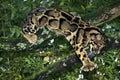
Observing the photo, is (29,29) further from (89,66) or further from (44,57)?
(89,66)

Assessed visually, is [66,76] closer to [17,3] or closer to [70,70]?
[70,70]

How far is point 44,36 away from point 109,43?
942mm

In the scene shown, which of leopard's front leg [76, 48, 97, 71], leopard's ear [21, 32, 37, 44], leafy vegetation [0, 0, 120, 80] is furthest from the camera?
leopard's ear [21, 32, 37, 44]

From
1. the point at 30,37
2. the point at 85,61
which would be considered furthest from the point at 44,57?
the point at 85,61

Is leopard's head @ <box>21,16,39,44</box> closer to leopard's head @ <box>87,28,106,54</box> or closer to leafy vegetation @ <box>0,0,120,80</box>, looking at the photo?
leafy vegetation @ <box>0,0,120,80</box>

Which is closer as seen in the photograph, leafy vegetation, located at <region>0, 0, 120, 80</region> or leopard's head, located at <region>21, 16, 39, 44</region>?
leafy vegetation, located at <region>0, 0, 120, 80</region>

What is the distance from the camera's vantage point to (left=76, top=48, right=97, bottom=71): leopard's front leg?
12.6 ft

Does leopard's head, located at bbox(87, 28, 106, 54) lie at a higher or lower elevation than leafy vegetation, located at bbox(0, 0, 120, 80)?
higher

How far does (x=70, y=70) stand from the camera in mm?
4227

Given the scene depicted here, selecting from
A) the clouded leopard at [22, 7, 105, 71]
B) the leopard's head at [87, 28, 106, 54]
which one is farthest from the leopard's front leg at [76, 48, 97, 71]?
the leopard's head at [87, 28, 106, 54]

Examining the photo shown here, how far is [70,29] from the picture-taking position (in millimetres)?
4188

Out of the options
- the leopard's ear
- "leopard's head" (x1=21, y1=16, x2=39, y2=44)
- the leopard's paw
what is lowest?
the leopard's paw

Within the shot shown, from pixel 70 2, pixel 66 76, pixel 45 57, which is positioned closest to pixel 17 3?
pixel 70 2

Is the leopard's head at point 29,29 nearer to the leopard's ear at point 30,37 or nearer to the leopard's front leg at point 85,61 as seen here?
the leopard's ear at point 30,37
